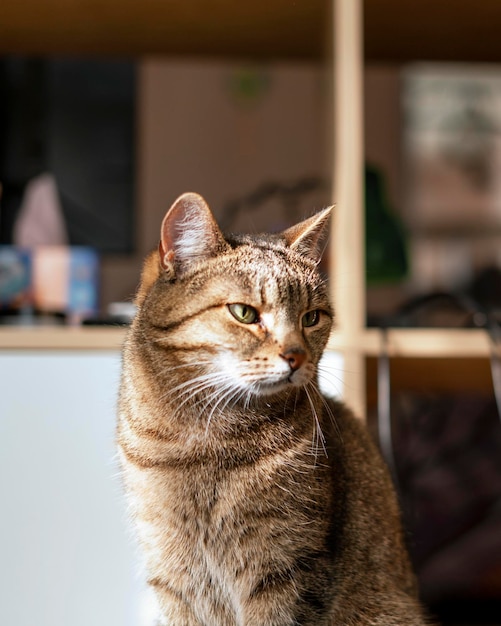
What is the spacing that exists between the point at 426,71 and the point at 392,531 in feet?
8.69

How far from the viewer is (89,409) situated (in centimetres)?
102

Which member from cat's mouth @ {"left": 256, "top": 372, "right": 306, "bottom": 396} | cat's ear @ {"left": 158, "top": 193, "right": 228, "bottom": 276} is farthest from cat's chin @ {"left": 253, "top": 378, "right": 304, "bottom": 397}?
cat's ear @ {"left": 158, "top": 193, "right": 228, "bottom": 276}

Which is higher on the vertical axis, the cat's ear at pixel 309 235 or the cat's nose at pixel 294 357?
the cat's ear at pixel 309 235

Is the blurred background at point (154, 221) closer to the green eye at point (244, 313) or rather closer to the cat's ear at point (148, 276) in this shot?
the cat's ear at point (148, 276)

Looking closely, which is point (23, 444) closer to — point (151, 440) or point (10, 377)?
point (10, 377)

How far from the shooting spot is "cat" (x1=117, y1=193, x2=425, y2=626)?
2.35 feet

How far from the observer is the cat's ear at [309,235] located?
817 millimetres

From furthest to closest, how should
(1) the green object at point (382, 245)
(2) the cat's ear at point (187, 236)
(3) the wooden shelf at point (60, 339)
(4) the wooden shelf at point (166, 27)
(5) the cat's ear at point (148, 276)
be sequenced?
(1) the green object at point (382, 245), (4) the wooden shelf at point (166, 27), (3) the wooden shelf at point (60, 339), (5) the cat's ear at point (148, 276), (2) the cat's ear at point (187, 236)

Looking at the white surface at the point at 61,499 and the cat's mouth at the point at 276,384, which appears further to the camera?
the white surface at the point at 61,499

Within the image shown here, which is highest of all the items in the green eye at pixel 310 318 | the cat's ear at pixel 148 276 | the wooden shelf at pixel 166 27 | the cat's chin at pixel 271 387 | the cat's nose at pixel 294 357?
the wooden shelf at pixel 166 27

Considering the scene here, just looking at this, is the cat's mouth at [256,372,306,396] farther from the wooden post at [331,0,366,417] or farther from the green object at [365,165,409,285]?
the green object at [365,165,409,285]

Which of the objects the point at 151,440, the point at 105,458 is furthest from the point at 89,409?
the point at 151,440

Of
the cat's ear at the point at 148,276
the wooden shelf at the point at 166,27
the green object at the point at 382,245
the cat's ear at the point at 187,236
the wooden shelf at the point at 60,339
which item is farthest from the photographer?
the green object at the point at 382,245

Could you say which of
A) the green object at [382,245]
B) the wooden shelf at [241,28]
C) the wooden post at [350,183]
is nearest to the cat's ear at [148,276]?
the wooden post at [350,183]
